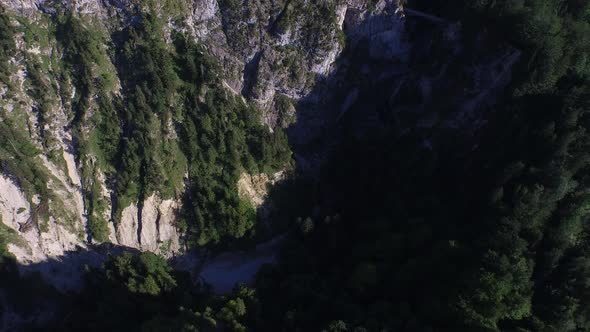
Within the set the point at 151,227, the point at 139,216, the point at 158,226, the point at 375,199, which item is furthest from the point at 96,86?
the point at 375,199

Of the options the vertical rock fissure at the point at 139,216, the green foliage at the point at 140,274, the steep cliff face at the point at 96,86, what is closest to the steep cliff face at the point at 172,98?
the steep cliff face at the point at 96,86

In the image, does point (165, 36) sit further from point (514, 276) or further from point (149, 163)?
point (514, 276)

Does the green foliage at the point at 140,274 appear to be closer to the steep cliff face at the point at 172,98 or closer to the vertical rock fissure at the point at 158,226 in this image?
the vertical rock fissure at the point at 158,226

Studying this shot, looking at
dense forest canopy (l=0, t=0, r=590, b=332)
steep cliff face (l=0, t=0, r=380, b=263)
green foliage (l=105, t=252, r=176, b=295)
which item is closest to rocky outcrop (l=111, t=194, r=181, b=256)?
steep cliff face (l=0, t=0, r=380, b=263)

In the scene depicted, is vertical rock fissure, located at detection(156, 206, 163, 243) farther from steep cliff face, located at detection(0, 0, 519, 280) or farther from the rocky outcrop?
steep cliff face, located at detection(0, 0, 519, 280)

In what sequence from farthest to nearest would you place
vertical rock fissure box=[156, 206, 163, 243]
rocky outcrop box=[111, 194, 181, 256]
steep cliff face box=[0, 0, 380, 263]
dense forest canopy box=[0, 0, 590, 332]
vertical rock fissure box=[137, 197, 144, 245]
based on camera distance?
vertical rock fissure box=[156, 206, 163, 243] → rocky outcrop box=[111, 194, 181, 256] → vertical rock fissure box=[137, 197, 144, 245] → steep cliff face box=[0, 0, 380, 263] → dense forest canopy box=[0, 0, 590, 332]

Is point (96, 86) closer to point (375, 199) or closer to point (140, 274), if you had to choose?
point (140, 274)

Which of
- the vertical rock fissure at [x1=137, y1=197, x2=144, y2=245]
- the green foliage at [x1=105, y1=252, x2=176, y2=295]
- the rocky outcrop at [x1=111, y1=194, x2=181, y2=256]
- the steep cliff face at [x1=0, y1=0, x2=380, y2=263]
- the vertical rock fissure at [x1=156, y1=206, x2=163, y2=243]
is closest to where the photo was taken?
the green foliage at [x1=105, y1=252, x2=176, y2=295]

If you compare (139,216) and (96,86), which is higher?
(96,86)
